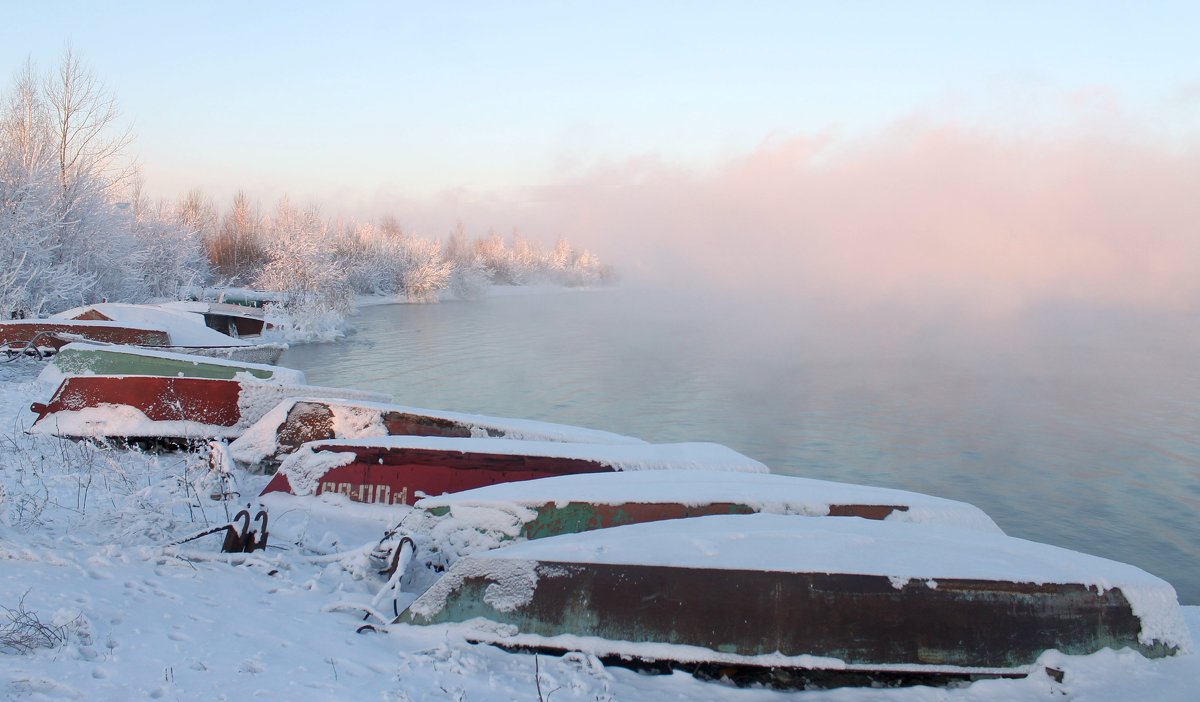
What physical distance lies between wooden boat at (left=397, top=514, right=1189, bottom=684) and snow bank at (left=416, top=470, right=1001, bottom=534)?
833mm

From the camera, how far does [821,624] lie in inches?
147

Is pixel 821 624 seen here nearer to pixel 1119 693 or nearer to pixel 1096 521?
pixel 1119 693

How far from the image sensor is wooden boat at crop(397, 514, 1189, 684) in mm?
3730

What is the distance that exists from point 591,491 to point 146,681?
2630 millimetres

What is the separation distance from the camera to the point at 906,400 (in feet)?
56.5

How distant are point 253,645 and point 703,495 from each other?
273 centimetres

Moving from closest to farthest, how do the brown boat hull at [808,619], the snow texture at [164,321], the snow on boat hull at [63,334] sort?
the brown boat hull at [808,619] < the snow on boat hull at [63,334] < the snow texture at [164,321]

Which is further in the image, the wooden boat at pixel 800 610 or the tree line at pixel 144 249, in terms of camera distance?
the tree line at pixel 144 249

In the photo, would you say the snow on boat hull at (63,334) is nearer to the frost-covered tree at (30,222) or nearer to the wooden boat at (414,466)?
the frost-covered tree at (30,222)

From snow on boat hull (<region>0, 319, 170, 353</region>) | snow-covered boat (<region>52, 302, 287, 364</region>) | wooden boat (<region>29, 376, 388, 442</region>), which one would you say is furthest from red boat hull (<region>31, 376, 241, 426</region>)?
snow on boat hull (<region>0, 319, 170, 353</region>)

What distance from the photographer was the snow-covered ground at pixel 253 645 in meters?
2.99

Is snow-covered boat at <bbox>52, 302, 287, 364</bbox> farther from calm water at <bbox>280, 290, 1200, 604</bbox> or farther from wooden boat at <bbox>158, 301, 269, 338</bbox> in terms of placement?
wooden boat at <bbox>158, 301, 269, 338</bbox>

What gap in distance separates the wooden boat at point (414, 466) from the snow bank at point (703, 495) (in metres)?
0.93

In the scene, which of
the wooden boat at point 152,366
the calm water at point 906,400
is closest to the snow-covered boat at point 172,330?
the calm water at point 906,400
